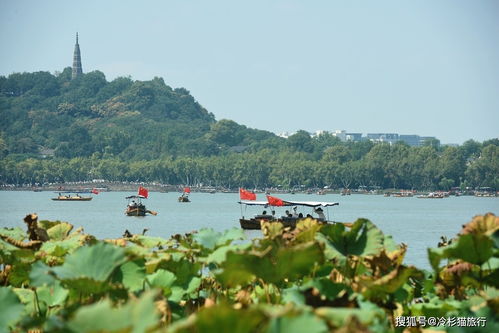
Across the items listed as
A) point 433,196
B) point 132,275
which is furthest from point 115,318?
point 433,196

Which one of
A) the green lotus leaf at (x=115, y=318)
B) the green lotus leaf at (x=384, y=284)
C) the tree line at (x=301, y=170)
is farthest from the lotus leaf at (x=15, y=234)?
the tree line at (x=301, y=170)

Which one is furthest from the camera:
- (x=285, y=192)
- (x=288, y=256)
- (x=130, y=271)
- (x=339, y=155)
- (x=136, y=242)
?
(x=339, y=155)

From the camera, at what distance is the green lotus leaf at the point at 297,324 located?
13.7 feet

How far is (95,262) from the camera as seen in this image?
20.5ft

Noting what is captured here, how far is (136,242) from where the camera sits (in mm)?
9078

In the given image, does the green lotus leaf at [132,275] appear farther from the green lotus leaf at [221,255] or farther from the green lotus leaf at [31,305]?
the green lotus leaf at [31,305]

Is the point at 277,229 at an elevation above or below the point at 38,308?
above

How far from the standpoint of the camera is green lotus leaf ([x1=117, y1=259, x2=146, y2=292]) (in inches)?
267

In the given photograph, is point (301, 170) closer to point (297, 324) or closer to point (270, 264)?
point (270, 264)

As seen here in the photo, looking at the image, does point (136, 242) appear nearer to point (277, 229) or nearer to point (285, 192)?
point (277, 229)

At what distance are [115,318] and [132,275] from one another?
2467mm

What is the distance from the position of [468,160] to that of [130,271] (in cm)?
17613

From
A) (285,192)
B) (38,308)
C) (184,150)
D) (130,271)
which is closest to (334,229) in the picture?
(130,271)

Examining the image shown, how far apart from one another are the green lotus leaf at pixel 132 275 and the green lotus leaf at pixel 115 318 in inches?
91.9
